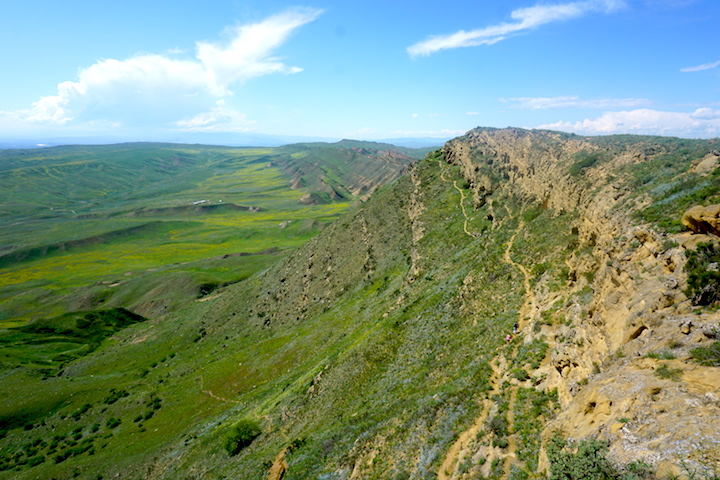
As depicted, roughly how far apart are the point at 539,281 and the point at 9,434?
73760 mm

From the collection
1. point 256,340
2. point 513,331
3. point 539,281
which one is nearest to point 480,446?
point 513,331

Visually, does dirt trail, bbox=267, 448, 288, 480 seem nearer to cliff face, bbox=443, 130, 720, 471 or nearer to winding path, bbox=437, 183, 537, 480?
winding path, bbox=437, 183, 537, 480

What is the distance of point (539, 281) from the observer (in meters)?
28.3

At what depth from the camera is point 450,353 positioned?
28.1m

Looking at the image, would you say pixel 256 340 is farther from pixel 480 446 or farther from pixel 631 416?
pixel 631 416

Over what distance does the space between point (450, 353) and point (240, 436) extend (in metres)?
23.1

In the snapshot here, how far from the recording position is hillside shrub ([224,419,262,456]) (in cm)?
3353

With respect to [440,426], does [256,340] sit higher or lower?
lower

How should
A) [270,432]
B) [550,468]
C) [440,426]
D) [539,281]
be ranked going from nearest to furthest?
[550,468] → [440,426] → [539,281] → [270,432]

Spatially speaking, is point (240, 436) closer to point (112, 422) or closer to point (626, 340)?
point (112, 422)

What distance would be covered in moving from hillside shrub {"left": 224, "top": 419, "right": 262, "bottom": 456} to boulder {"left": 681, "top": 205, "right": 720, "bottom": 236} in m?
38.1

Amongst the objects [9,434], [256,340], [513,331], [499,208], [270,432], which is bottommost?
[9,434]

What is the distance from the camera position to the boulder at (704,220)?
15178 millimetres

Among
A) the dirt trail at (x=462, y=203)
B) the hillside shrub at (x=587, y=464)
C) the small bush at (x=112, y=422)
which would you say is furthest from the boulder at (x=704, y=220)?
the small bush at (x=112, y=422)
